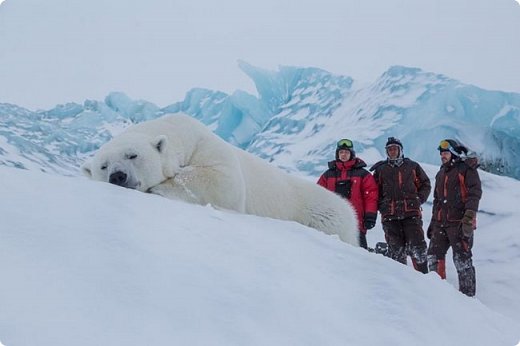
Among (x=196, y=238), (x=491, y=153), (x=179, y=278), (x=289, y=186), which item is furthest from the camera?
(x=491, y=153)

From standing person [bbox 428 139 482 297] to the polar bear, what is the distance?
5.30ft

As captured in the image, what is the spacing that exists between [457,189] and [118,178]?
337 centimetres

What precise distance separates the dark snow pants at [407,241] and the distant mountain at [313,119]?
755 centimetres

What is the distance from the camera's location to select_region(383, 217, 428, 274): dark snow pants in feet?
18.0

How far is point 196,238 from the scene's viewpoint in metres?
2.26

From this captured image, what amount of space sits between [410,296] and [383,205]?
330cm

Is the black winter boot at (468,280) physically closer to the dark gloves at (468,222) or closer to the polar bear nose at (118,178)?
the dark gloves at (468,222)

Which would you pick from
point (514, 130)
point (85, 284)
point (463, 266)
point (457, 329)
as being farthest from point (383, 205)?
point (514, 130)

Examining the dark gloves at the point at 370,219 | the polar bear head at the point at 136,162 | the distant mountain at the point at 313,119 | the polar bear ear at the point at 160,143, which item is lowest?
the polar bear head at the point at 136,162

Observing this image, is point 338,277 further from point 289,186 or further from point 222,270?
point 289,186

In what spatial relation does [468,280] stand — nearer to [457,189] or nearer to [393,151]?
[457,189]

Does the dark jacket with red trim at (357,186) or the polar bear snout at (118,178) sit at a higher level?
the dark jacket with red trim at (357,186)

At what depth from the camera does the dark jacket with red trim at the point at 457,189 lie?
5234mm

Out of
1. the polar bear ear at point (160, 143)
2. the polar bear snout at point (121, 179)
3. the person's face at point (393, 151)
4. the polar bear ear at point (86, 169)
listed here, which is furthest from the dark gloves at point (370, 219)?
the polar bear ear at point (86, 169)
